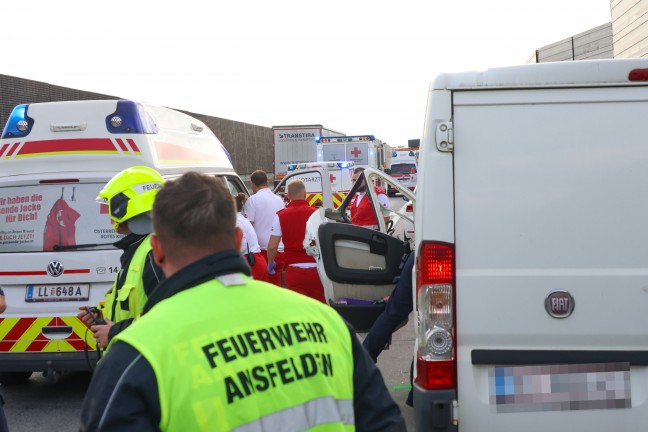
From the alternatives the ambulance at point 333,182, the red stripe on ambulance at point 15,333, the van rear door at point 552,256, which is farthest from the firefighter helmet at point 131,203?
the ambulance at point 333,182

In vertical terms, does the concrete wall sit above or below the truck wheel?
above

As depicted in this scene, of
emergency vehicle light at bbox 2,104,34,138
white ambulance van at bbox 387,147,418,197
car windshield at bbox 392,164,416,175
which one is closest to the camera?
emergency vehicle light at bbox 2,104,34,138

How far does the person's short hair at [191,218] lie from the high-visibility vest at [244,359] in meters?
0.12

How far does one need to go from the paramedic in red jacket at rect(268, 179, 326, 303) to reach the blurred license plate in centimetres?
232

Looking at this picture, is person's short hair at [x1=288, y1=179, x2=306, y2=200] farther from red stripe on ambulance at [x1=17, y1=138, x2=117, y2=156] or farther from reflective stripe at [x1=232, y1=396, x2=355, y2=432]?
reflective stripe at [x1=232, y1=396, x2=355, y2=432]

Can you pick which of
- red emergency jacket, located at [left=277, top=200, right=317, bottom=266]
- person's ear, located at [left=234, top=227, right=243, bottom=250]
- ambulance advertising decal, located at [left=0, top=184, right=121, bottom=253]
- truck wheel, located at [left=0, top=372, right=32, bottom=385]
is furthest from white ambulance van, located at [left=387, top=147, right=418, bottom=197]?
person's ear, located at [left=234, top=227, right=243, bottom=250]

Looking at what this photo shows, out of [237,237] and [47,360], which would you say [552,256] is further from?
[47,360]

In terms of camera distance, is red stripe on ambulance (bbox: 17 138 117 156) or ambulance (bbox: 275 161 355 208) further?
ambulance (bbox: 275 161 355 208)

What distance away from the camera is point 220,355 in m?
1.93

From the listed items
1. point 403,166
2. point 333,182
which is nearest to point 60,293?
point 333,182

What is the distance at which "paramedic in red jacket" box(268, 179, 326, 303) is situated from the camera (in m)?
8.74

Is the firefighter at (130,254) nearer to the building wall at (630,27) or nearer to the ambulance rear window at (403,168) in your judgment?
the building wall at (630,27)

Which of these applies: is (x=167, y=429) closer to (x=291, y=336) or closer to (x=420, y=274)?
(x=291, y=336)

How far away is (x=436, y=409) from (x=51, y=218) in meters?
4.30
